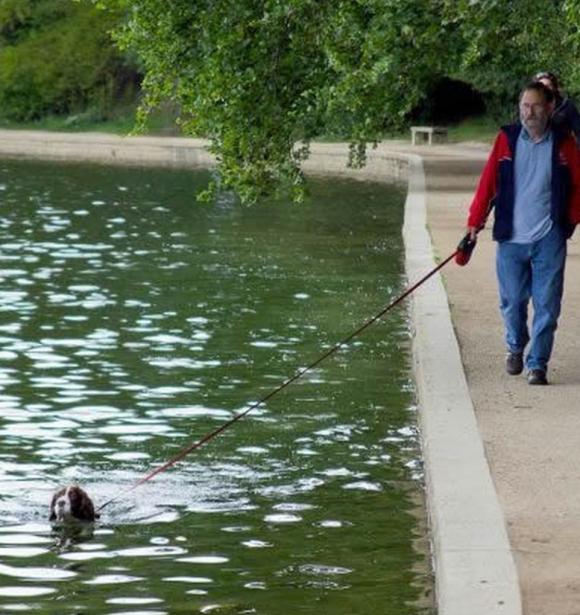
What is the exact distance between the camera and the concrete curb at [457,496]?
779 cm

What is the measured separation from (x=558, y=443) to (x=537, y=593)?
3.12m

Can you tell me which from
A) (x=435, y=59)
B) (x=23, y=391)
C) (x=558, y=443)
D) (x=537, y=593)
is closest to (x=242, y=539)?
(x=558, y=443)

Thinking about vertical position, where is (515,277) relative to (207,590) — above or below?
above

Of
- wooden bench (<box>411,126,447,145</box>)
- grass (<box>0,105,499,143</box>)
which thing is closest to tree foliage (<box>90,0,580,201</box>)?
wooden bench (<box>411,126,447,145</box>)

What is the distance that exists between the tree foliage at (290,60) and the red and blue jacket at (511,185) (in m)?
2.45

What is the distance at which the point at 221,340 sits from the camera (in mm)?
17812

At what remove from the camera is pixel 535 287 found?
42.4ft

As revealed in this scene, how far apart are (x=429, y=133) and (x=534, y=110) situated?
42.4m

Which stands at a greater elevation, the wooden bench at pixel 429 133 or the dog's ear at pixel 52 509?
the dog's ear at pixel 52 509

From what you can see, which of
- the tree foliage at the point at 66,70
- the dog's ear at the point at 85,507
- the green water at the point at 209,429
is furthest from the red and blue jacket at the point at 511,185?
the tree foliage at the point at 66,70

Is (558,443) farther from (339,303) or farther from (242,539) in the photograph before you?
(339,303)

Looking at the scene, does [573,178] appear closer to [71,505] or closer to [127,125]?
[71,505]

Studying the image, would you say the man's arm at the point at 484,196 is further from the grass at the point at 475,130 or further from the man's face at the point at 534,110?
the grass at the point at 475,130

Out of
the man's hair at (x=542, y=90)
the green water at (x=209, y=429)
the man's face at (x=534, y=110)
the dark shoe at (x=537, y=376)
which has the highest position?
the man's hair at (x=542, y=90)
